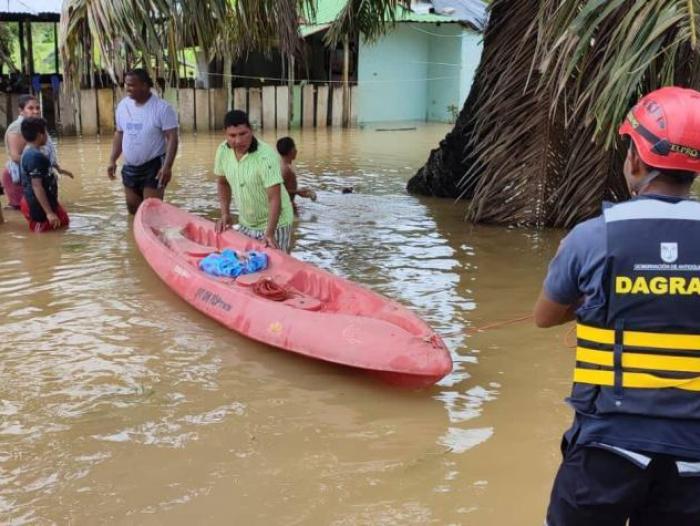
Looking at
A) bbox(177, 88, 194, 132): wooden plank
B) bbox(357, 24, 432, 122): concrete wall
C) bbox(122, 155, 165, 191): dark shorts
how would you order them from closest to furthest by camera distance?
bbox(122, 155, 165, 191): dark shorts, bbox(177, 88, 194, 132): wooden plank, bbox(357, 24, 432, 122): concrete wall

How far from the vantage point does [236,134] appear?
18.4 ft

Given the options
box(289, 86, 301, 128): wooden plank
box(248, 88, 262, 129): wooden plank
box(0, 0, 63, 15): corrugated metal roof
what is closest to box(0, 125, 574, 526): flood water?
box(0, 0, 63, 15): corrugated metal roof

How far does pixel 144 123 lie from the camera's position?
789 centimetres

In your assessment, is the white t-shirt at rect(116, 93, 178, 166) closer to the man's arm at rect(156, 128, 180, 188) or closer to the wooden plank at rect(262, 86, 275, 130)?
the man's arm at rect(156, 128, 180, 188)

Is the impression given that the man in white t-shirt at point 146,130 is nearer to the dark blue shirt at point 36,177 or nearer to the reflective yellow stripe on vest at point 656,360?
the dark blue shirt at point 36,177

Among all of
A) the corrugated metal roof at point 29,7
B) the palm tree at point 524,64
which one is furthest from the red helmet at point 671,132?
the corrugated metal roof at point 29,7

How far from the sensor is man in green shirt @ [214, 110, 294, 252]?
5.66 m

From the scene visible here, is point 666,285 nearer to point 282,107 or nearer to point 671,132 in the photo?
point 671,132

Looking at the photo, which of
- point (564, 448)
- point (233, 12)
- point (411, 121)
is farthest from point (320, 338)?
point (411, 121)

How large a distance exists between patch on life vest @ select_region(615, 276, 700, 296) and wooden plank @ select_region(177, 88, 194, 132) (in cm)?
1739

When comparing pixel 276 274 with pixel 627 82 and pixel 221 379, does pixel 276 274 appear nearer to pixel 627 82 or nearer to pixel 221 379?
pixel 221 379

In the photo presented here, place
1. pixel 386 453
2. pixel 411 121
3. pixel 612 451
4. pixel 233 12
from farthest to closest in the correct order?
pixel 411 121 < pixel 233 12 < pixel 386 453 < pixel 612 451

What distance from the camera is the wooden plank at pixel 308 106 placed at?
66.0ft

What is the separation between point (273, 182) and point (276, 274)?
716 millimetres
